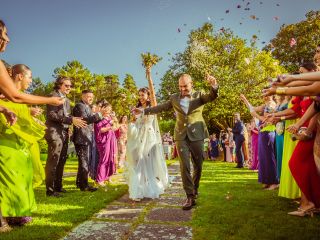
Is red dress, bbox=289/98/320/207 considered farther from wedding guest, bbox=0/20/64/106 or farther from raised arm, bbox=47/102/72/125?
raised arm, bbox=47/102/72/125

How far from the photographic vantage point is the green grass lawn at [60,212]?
12.3ft

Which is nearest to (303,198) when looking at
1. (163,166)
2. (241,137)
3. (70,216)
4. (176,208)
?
(176,208)

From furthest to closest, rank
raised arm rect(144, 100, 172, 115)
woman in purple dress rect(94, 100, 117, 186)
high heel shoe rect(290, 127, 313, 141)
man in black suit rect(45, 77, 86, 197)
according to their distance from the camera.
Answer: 1. woman in purple dress rect(94, 100, 117, 186)
2. man in black suit rect(45, 77, 86, 197)
3. raised arm rect(144, 100, 172, 115)
4. high heel shoe rect(290, 127, 313, 141)

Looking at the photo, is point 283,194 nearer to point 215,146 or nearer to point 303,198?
point 303,198

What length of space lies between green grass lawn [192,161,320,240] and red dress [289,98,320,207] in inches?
13.6

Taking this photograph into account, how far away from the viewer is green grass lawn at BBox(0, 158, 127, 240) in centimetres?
374

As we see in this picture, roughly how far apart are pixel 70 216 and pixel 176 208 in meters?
1.75

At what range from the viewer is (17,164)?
4.14 meters

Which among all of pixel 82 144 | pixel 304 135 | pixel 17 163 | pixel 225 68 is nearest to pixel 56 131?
pixel 82 144

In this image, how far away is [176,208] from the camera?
17.5 ft

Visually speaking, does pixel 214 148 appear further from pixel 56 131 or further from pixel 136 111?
pixel 56 131

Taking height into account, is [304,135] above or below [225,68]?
below

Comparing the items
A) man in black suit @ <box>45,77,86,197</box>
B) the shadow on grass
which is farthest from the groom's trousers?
man in black suit @ <box>45,77,86,197</box>

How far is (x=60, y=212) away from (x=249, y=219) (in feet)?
9.36
